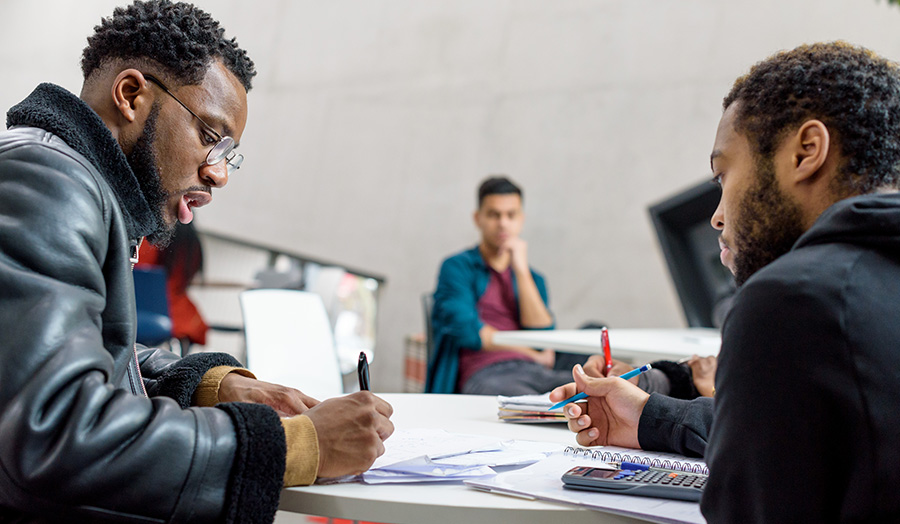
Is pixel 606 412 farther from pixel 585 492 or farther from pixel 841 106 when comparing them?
pixel 841 106

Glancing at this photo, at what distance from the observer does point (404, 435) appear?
1278 mm

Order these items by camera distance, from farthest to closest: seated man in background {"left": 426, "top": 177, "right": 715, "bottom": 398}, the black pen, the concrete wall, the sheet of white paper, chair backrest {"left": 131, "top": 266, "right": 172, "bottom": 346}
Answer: the concrete wall
chair backrest {"left": 131, "top": 266, "right": 172, "bottom": 346}
seated man in background {"left": 426, "top": 177, "right": 715, "bottom": 398}
the black pen
the sheet of white paper

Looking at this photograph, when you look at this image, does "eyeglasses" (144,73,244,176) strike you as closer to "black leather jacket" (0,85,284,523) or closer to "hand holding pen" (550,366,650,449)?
"black leather jacket" (0,85,284,523)

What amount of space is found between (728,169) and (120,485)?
33.7 inches

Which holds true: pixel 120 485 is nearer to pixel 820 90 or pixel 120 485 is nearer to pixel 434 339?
pixel 820 90

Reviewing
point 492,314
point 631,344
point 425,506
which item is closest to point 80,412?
point 425,506

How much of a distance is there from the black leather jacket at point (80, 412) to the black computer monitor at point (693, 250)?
3.28 metres

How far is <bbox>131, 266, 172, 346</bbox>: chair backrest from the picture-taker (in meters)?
4.39

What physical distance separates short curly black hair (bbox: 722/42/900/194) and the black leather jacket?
75cm

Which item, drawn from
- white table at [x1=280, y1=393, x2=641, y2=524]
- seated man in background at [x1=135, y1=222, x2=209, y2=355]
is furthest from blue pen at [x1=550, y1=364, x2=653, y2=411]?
seated man in background at [x1=135, y1=222, x2=209, y2=355]

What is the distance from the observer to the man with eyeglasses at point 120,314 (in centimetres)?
82

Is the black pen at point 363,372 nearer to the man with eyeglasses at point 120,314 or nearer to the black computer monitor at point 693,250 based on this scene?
the man with eyeglasses at point 120,314

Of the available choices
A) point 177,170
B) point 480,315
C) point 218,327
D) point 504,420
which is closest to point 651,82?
point 480,315

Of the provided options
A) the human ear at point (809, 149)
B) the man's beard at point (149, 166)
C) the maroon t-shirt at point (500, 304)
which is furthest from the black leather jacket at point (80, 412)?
the maroon t-shirt at point (500, 304)
